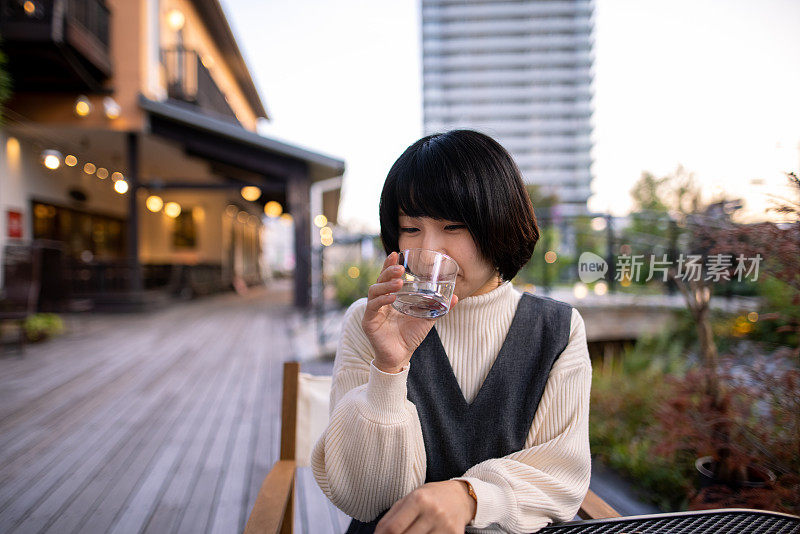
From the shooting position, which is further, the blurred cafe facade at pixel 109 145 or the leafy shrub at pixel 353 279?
the leafy shrub at pixel 353 279

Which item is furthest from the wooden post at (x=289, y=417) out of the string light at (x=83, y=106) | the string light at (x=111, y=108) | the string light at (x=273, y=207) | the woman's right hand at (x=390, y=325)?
the string light at (x=273, y=207)

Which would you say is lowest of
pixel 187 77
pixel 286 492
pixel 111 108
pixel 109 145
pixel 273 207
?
pixel 286 492

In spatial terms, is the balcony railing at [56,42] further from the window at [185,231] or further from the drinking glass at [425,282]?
the drinking glass at [425,282]

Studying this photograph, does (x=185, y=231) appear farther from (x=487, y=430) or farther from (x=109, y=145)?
(x=487, y=430)

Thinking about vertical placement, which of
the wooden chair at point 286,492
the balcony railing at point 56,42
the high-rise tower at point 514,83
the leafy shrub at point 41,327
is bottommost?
the leafy shrub at point 41,327

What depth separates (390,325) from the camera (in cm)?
72

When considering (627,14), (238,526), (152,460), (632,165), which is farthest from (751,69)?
(152,460)

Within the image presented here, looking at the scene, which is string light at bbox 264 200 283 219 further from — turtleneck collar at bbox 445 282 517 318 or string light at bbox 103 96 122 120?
turtleneck collar at bbox 445 282 517 318

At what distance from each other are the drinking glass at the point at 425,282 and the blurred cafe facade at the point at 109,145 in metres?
5.60

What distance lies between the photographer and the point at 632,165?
3059mm

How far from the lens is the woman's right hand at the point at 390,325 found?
26.0 inches

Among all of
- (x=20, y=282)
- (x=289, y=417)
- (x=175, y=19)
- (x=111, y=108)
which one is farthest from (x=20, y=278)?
(x=175, y=19)

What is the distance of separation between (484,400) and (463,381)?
0.07 metres

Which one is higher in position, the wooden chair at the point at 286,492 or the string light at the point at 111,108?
the string light at the point at 111,108
